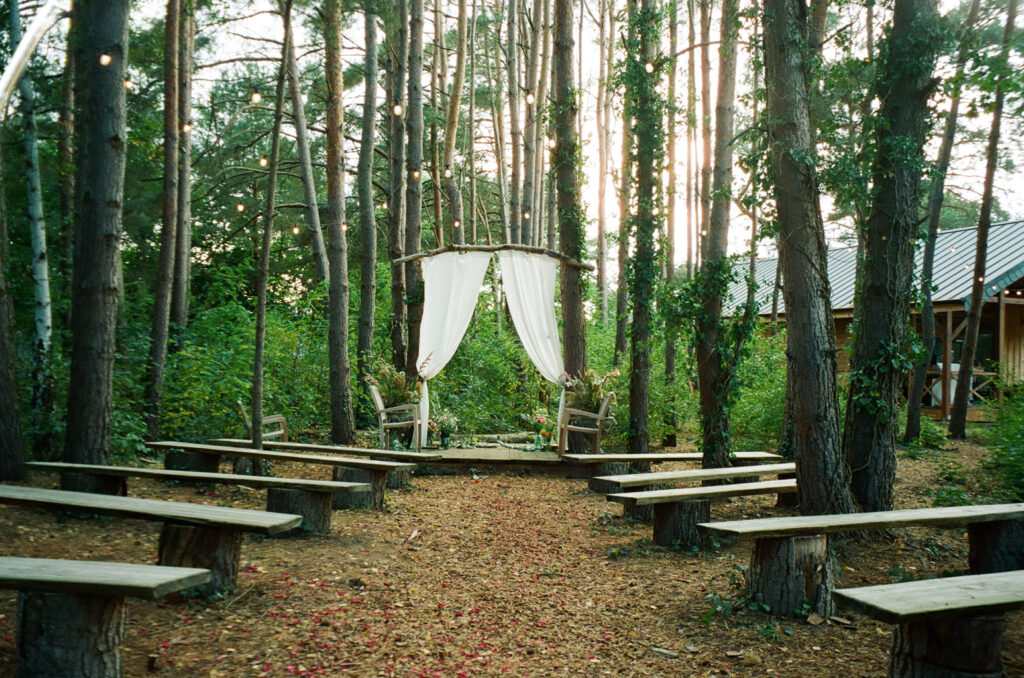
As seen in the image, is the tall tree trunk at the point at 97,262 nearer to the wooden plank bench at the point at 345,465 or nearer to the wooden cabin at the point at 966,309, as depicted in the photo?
the wooden plank bench at the point at 345,465

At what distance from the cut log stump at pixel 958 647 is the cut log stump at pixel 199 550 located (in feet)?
10.4

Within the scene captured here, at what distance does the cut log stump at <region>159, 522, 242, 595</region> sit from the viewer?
11.4 feet

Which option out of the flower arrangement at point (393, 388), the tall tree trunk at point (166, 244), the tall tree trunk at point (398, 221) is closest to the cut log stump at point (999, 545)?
the flower arrangement at point (393, 388)

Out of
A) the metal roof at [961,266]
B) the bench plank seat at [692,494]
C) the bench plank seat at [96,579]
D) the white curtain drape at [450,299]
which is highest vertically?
the metal roof at [961,266]

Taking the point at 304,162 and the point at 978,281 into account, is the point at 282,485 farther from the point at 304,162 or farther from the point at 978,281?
the point at 978,281

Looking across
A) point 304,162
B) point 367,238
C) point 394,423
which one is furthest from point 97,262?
point 304,162

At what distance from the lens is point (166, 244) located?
26.4 feet

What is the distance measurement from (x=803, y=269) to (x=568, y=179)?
4688 millimetres

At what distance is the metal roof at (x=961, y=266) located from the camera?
13711 mm

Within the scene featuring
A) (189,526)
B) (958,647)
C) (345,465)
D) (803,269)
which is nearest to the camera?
(958,647)

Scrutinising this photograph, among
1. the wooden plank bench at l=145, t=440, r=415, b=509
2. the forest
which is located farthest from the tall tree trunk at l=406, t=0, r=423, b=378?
the wooden plank bench at l=145, t=440, r=415, b=509

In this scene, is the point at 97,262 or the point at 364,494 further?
the point at 364,494

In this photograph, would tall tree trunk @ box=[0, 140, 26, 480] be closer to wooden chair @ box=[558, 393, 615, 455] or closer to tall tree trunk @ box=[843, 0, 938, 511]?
wooden chair @ box=[558, 393, 615, 455]

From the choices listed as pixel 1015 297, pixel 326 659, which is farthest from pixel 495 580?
pixel 1015 297
